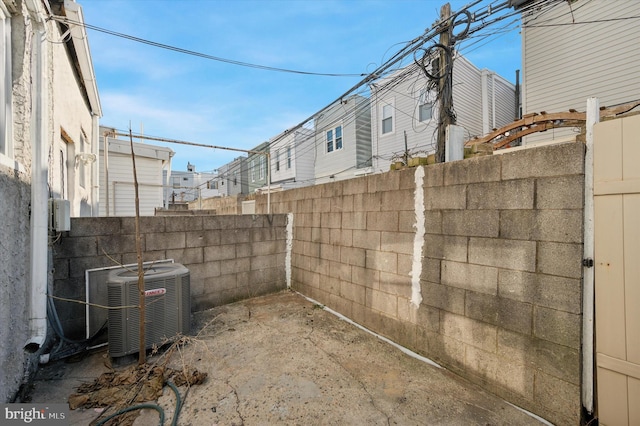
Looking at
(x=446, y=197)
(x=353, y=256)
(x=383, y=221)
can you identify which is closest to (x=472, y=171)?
(x=446, y=197)

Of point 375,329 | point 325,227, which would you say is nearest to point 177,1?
point 325,227

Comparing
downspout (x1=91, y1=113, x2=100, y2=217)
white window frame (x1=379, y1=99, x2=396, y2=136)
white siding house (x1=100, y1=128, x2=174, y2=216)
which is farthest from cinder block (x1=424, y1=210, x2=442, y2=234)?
white siding house (x1=100, y1=128, x2=174, y2=216)

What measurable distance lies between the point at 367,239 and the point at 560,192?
6.93ft

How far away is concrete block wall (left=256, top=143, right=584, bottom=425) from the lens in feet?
6.47

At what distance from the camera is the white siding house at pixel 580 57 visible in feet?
16.9

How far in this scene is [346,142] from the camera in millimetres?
11398

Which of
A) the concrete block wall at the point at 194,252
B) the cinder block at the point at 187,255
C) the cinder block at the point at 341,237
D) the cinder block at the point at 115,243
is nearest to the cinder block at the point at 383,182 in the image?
the cinder block at the point at 341,237

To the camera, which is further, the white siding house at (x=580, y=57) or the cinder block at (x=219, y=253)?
the white siding house at (x=580, y=57)

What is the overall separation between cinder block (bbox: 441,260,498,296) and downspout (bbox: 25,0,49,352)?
385 centimetres

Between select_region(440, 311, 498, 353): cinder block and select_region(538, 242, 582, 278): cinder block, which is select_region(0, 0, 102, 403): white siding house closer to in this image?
select_region(440, 311, 498, 353): cinder block

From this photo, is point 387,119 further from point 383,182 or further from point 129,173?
point 129,173

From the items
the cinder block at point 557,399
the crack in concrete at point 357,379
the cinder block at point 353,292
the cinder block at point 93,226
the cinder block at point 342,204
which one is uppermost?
the cinder block at point 342,204

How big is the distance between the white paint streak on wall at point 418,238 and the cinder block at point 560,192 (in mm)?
1062

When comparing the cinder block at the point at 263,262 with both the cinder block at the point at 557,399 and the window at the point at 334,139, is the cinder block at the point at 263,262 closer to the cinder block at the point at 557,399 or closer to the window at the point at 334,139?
the cinder block at the point at 557,399
